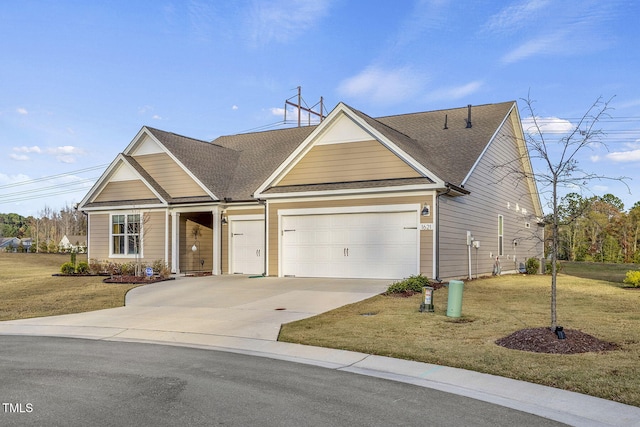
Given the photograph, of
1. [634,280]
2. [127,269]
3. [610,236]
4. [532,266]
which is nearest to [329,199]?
[127,269]

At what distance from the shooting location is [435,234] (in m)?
17.9

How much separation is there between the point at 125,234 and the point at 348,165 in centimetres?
1129

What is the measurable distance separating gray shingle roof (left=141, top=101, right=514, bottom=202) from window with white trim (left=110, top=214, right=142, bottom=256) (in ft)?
12.0

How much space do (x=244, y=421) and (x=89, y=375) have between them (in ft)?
10.1

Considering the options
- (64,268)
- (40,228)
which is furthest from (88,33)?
(40,228)

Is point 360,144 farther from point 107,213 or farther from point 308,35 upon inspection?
point 107,213

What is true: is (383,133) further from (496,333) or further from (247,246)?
(496,333)

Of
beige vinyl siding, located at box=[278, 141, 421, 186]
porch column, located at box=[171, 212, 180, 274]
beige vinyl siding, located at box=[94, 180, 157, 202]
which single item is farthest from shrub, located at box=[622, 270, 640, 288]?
beige vinyl siding, located at box=[94, 180, 157, 202]

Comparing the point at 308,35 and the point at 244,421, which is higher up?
the point at 308,35

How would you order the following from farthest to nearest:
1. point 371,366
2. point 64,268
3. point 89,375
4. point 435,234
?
point 64,268, point 435,234, point 371,366, point 89,375

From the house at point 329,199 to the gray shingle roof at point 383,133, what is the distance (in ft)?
0.23

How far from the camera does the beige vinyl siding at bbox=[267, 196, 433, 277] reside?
18000mm

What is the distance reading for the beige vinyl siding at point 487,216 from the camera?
19281 millimetres

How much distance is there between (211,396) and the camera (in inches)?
246
